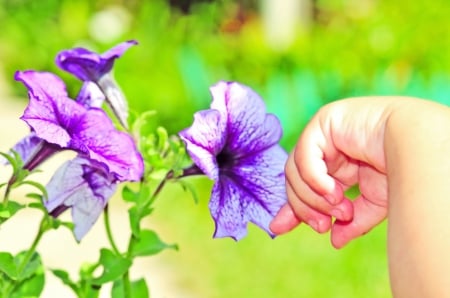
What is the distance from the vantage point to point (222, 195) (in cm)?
123

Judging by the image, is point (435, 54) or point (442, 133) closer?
point (442, 133)

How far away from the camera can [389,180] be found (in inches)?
43.0

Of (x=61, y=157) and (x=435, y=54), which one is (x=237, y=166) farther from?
(x=435, y=54)

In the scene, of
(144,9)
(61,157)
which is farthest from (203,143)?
(144,9)

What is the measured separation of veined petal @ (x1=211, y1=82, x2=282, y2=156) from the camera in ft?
4.07

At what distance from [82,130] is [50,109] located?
39 mm

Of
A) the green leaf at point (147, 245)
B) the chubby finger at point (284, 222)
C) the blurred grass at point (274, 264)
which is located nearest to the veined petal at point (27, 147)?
the green leaf at point (147, 245)

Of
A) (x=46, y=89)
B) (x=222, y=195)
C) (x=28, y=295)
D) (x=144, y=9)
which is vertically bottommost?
(x=144, y=9)

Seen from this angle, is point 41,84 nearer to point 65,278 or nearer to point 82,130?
point 82,130

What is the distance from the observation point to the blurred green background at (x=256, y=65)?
4.07 m

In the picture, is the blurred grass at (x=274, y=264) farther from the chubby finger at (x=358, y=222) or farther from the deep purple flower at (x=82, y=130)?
the deep purple flower at (x=82, y=130)

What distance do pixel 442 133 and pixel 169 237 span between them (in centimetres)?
352

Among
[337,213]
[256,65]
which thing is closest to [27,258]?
[337,213]

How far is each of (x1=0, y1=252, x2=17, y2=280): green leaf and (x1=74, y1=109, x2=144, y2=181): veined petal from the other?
14 cm
